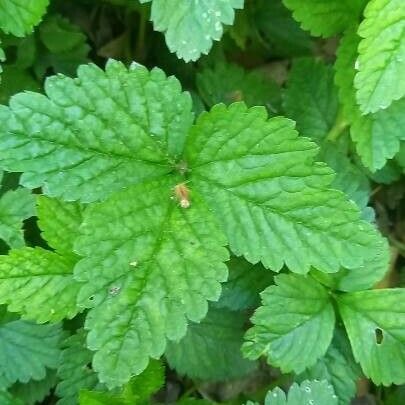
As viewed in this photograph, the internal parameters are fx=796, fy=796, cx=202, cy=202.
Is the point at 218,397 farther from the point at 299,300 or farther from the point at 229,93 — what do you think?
the point at 229,93

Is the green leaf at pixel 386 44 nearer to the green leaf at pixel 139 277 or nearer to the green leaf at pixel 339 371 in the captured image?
the green leaf at pixel 139 277

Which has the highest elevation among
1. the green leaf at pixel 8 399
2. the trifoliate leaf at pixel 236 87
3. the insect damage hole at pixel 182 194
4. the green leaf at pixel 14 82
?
the green leaf at pixel 14 82

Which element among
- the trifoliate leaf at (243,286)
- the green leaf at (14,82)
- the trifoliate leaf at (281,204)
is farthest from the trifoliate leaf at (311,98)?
the green leaf at (14,82)

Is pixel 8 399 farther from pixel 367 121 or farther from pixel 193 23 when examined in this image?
pixel 367 121

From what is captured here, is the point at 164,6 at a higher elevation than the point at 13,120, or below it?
higher

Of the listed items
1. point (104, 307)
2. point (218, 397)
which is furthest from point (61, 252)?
point (218, 397)

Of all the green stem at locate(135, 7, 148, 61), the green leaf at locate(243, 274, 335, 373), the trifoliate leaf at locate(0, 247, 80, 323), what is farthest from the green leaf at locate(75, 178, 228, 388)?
the green stem at locate(135, 7, 148, 61)
